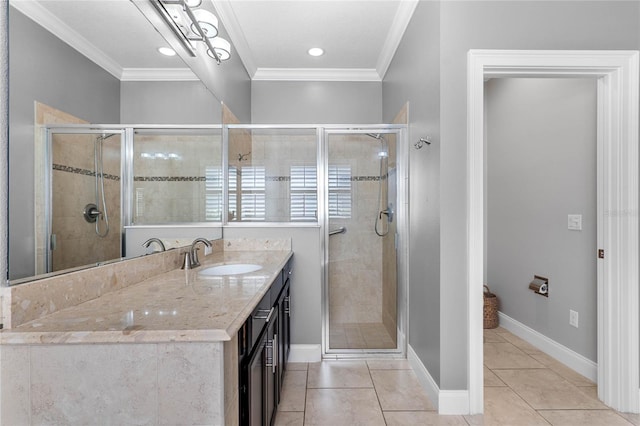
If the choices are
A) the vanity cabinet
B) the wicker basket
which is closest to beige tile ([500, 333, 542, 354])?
the wicker basket

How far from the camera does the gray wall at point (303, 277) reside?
274 centimetres

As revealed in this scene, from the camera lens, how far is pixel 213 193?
2.52 metres

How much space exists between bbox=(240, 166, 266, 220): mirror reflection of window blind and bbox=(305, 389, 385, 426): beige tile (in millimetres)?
1447

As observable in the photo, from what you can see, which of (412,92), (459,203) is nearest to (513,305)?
(459,203)

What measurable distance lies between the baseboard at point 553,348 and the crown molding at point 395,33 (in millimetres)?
2766

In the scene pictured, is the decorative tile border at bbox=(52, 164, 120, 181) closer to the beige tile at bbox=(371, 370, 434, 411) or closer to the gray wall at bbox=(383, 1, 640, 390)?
the gray wall at bbox=(383, 1, 640, 390)

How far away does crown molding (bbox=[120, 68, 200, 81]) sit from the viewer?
142 cm

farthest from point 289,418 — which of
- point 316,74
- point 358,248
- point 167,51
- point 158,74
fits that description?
point 316,74

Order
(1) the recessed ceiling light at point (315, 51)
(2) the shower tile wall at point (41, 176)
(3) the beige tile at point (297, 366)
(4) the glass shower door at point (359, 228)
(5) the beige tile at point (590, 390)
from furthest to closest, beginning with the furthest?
(1) the recessed ceiling light at point (315, 51)
(4) the glass shower door at point (359, 228)
(3) the beige tile at point (297, 366)
(5) the beige tile at point (590, 390)
(2) the shower tile wall at point (41, 176)

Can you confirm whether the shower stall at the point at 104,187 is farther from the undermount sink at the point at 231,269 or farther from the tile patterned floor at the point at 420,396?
the tile patterned floor at the point at 420,396

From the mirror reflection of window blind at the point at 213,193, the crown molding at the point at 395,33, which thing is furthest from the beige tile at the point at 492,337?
the crown molding at the point at 395,33

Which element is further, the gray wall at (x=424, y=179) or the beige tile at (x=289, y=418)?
the gray wall at (x=424, y=179)

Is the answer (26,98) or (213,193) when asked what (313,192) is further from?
(26,98)

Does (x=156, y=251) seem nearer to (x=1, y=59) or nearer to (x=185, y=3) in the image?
(x=1, y=59)
